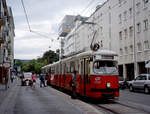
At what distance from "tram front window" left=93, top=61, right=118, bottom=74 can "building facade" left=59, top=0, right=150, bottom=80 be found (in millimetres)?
16331

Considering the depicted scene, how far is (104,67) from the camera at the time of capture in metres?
14.0

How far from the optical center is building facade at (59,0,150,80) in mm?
35125

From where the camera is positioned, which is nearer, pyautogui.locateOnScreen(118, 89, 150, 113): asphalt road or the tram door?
pyautogui.locateOnScreen(118, 89, 150, 113): asphalt road

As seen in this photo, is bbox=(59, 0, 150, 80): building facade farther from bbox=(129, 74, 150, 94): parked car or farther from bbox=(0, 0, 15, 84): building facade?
bbox=(0, 0, 15, 84): building facade

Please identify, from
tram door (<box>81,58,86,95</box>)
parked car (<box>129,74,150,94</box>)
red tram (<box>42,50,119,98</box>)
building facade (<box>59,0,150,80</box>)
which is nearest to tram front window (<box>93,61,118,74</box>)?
red tram (<box>42,50,119,98</box>)

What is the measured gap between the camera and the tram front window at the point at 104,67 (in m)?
13.9

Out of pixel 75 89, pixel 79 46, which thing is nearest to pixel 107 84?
pixel 75 89

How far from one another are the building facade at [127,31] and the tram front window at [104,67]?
16.3m

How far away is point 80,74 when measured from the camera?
15672 mm

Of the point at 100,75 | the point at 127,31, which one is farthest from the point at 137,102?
the point at 127,31

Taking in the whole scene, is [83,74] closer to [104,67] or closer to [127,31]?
[104,67]

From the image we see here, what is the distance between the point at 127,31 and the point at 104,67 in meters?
27.0

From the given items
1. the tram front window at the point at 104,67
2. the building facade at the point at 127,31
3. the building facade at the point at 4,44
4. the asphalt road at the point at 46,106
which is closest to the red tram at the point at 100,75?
the tram front window at the point at 104,67

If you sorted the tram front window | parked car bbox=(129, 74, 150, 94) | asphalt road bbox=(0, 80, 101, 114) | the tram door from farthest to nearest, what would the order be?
parked car bbox=(129, 74, 150, 94)
the tram door
the tram front window
asphalt road bbox=(0, 80, 101, 114)
